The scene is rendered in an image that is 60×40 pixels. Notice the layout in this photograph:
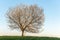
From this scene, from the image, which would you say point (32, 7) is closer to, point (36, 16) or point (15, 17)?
point (36, 16)

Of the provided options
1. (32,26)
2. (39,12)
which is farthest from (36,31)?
(39,12)

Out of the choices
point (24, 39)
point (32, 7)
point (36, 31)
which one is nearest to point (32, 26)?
point (36, 31)

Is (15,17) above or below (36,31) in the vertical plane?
above

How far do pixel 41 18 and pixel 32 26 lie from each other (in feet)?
8.71

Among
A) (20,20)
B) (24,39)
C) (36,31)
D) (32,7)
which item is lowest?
(24,39)

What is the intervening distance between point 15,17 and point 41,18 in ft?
18.4

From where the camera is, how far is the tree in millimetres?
33953

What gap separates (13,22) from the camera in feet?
115

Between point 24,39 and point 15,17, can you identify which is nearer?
point 24,39

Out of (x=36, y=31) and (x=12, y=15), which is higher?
(x=12, y=15)

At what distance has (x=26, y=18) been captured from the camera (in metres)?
33.9

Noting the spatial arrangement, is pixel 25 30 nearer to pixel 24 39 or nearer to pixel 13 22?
pixel 13 22

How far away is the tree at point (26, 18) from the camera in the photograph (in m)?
34.0

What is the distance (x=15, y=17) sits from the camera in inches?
1366
